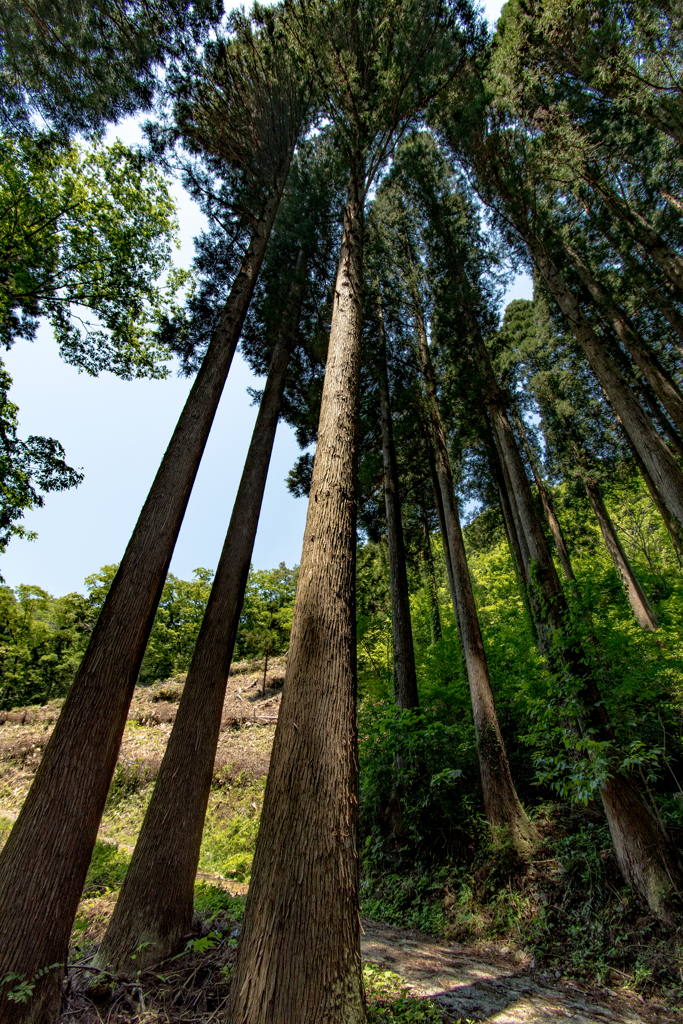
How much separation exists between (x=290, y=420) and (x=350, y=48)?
20.6 ft

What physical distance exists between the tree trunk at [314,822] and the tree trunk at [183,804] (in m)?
2.17

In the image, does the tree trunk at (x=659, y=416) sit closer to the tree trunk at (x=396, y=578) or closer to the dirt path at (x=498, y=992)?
the tree trunk at (x=396, y=578)

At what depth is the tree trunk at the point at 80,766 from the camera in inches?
104

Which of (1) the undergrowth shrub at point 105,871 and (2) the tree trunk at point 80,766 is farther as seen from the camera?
(1) the undergrowth shrub at point 105,871

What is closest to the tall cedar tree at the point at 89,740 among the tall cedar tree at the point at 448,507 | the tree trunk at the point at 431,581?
the tall cedar tree at the point at 448,507

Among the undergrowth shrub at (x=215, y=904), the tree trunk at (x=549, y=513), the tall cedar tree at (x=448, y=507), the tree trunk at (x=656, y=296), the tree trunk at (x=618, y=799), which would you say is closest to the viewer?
the undergrowth shrub at (x=215, y=904)

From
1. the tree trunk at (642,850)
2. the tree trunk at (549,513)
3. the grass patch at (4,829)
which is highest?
the tree trunk at (549,513)

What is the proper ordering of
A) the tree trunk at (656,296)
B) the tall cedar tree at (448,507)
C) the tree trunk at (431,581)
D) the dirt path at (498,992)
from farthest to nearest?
the tree trunk at (431,581) → the tree trunk at (656,296) → the tall cedar tree at (448,507) → the dirt path at (498,992)

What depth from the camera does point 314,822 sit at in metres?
1.95

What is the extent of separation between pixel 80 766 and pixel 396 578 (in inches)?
268

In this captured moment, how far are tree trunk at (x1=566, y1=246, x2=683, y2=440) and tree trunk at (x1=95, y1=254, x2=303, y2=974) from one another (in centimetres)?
969

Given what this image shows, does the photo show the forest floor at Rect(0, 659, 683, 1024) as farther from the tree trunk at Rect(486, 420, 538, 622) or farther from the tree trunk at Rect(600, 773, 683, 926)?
the tree trunk at Rect(486, 420, 538, 622)

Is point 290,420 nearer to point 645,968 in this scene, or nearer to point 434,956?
point 434,956

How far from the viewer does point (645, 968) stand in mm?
3848
